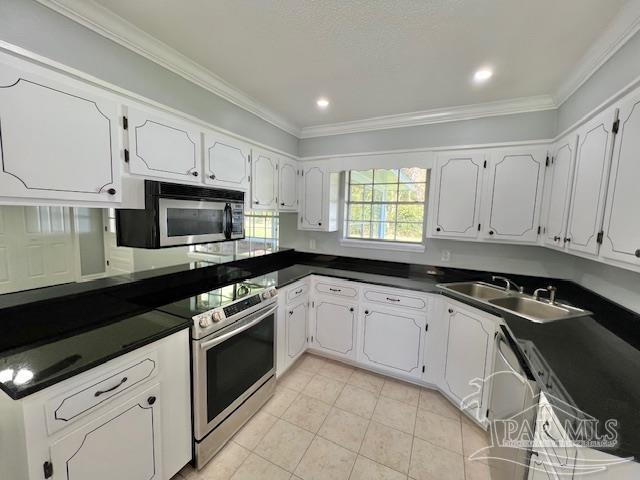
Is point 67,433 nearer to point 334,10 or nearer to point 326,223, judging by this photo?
point 334,10

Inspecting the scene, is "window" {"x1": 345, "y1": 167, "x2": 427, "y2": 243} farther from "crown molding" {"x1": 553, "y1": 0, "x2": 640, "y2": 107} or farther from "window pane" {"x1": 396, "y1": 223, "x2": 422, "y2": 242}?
"crown molding" {"x1": 553, "y1": 0, "x2": 640, "y2": 107}

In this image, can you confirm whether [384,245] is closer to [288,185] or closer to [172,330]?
[288,185]

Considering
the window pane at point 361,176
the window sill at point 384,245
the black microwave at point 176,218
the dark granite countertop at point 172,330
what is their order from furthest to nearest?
the window pane at point 361,176
the window sill at point 384,245
the black microwave at point 176,218
the dark granite countertop at point 172,330

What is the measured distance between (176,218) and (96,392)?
0.93 m

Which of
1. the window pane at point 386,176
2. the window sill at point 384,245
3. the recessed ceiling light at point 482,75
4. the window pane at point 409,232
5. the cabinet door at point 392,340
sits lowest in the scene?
the cabinet door at point 392,340

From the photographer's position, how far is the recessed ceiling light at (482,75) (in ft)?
5.72

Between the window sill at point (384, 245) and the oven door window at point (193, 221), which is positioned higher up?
the oven door window at point (193, 221)

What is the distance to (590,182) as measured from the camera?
4.99ft

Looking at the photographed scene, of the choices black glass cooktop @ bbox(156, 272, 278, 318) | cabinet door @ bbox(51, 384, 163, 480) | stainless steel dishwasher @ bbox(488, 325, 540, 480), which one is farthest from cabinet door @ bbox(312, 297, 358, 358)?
cabinet door @ bbox(51, 384, 163, 480)

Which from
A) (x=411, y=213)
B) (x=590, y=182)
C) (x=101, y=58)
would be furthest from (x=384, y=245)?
(x=101, y=58)

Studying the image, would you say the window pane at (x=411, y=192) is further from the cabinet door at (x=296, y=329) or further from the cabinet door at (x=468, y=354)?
the cabinet door at (x=296, y=329)

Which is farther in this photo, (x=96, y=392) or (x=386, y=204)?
(x=386, y=204)

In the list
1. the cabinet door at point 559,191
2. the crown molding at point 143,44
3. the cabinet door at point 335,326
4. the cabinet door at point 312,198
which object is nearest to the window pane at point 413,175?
the cabinet door at point 312,198

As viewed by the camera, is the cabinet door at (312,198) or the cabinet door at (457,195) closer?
the cabinet door at (457,195)
